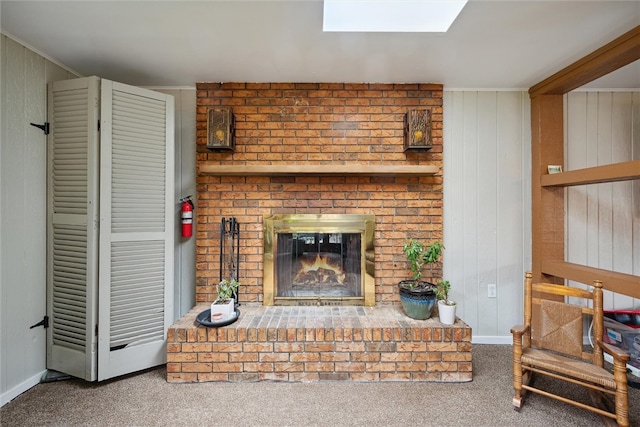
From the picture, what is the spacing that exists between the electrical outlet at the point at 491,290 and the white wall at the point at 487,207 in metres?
0.03

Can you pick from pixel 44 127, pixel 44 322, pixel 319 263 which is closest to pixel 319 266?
pixel 319 263

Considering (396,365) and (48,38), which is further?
(396,365)

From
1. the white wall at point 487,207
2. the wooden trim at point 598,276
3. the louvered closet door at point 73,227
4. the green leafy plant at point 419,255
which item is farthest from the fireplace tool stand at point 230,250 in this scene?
the wooden trim at point 598,276

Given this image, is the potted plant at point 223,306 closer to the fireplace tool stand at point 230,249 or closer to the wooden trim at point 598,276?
the fireplace tool stand at point 230,249

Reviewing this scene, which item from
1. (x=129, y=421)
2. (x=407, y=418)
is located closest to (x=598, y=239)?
(x=407, y=418)

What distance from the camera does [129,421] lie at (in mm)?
1619

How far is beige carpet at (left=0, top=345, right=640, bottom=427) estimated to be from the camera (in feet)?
5.31

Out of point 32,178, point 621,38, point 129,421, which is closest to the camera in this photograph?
point 129,421

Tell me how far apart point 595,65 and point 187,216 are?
339cm

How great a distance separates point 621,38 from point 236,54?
260cm

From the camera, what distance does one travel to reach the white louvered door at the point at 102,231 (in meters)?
1.93

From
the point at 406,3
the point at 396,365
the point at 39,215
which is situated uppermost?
the point at 406,3

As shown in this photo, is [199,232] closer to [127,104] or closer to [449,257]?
[127,104]

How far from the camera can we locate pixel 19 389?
1.83m
